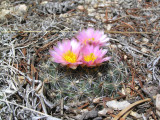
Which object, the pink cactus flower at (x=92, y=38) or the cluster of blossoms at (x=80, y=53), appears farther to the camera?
the pink cactus flower at (x=92, y=38)

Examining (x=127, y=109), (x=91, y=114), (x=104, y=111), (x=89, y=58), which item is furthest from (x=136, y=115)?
(x=89, y=58)

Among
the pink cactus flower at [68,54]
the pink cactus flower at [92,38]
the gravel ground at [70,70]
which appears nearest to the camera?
the pink cactus flower at [68,54]

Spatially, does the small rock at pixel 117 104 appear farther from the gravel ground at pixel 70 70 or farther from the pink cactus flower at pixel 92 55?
the pink cactus flower at pixel 92 55

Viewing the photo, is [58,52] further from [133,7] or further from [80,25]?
[133,7]

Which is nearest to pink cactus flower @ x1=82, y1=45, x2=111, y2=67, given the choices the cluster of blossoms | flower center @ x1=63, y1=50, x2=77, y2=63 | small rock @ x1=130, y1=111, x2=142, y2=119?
the cluster of blossoms

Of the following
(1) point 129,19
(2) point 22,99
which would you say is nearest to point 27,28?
(2) point 22,99

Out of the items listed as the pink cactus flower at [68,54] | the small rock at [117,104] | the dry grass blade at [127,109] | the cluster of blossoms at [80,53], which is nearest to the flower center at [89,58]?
the cluster of blossoms at [80,53]

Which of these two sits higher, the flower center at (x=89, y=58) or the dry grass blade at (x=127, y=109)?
the flower center at (x=89, y=58)
